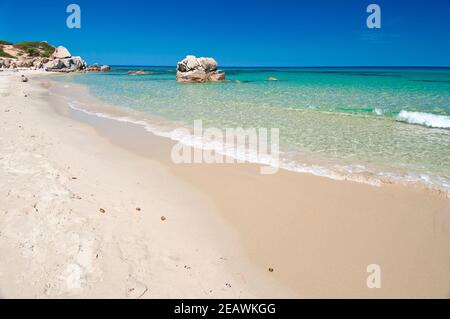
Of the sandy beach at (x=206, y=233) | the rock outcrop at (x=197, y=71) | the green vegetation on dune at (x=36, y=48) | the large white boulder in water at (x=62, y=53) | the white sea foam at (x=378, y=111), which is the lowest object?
the sandy beach at (x=206, y=233)

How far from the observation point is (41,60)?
73125 mm

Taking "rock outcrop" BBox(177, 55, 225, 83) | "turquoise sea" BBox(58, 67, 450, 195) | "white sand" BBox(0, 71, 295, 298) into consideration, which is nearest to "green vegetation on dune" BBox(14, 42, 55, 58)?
"rock outcrop" BBox(177, 55, 225, 83)

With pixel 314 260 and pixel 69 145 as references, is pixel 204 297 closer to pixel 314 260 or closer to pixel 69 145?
pixel 314 260

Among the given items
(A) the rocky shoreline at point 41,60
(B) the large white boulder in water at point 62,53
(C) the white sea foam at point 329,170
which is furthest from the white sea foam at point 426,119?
(B) the large white boulder in water at point 62,53

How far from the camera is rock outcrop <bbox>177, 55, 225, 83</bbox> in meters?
38.9

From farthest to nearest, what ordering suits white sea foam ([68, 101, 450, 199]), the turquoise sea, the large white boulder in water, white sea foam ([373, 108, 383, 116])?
the large white boulder in water, white sea foam ([373, 108, 383, 116]), the turquoise sea, white sea foam ([68, 101, 450, 199])

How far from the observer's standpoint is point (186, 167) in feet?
22.7

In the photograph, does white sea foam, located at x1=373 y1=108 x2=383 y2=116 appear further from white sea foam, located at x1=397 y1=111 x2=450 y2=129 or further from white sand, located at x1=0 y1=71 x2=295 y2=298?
white sand, located at x1=0 y1=71 x2=295 y2=298

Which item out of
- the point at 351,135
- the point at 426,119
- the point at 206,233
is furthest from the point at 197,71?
the point at 206,233

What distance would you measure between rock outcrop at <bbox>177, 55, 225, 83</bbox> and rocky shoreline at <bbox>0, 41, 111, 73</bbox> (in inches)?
1642

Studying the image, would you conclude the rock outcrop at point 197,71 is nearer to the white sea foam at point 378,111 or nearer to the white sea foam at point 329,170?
the white sea foam at point 378,111

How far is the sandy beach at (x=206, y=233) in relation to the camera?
326cm

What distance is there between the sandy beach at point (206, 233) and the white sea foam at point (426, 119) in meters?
7.62

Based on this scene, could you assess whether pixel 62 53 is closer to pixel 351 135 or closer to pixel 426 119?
pixel 351 135
